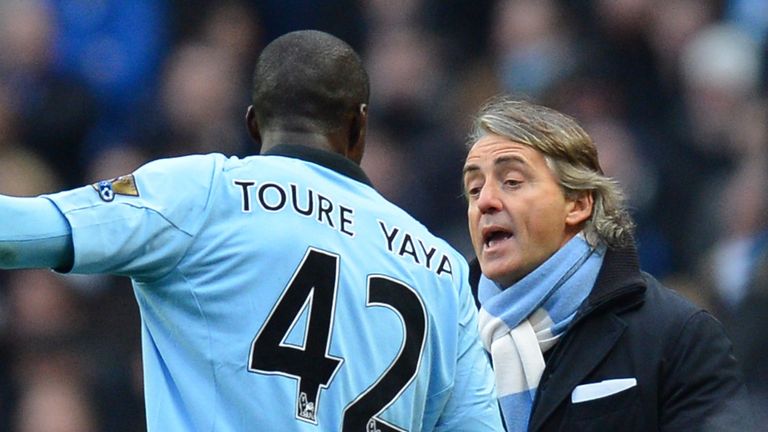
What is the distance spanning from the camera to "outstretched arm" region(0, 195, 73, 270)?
3.21m

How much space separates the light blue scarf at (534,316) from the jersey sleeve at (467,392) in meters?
0.40

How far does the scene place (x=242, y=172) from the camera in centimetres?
360

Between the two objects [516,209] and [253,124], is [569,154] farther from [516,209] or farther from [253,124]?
[253,124]

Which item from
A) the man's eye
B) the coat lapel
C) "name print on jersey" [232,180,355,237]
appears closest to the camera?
"name print on jersey" [232,180,355,237]

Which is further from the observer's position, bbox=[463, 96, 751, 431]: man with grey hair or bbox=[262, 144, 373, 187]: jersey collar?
bbox=[463, 96, 751, 431]: man with grey hair

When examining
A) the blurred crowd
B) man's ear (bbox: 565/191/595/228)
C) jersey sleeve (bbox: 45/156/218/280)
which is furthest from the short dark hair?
the blurred crowd

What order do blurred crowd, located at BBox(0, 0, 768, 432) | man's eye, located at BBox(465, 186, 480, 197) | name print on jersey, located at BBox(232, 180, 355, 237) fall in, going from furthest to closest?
blurred crowd, located at BBox(0, 0, 768, 432) < man's eye, located at BBox(465, 186, 480, 197) < name print on jersey, located at BBox(232, 180, 355, 237)

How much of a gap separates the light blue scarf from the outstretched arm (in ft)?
4.69

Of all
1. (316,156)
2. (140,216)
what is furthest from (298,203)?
(140,216)

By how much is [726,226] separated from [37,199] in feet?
15.6

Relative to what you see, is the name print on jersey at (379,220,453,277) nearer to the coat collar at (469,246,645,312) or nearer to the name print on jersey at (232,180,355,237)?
the name print on jersey at (232,180,355,237)

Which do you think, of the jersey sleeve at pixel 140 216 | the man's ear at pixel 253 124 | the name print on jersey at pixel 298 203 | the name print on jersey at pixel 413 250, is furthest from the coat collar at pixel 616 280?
the jersey sleeve at pixel 140 216

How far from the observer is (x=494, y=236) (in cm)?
441

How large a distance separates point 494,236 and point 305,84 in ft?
2.94
